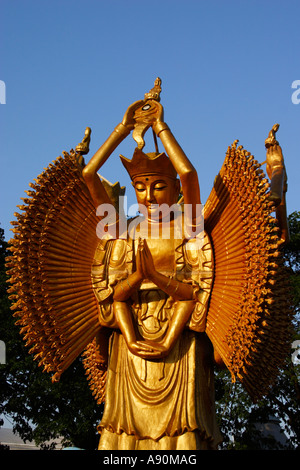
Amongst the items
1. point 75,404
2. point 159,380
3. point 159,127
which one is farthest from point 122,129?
point 75,404

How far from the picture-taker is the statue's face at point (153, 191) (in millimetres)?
7594

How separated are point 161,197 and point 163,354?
6.82 ft

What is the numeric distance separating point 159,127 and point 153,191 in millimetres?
851

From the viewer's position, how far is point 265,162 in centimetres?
749

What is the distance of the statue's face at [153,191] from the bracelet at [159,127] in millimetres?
608

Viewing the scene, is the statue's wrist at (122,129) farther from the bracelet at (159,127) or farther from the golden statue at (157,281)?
the bracelet at (159,127)

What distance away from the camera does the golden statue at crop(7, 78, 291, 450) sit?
664 centimetres

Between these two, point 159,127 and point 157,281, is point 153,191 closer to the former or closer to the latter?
point 159,127

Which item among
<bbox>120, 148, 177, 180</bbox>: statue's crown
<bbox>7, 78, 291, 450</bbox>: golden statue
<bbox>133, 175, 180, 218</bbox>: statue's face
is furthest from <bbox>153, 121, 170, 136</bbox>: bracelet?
<bbox>133, 175, 180, 218</bbox>: statue's face

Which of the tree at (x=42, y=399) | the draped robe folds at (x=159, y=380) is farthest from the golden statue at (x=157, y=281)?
the tree at (x=42, y=399)

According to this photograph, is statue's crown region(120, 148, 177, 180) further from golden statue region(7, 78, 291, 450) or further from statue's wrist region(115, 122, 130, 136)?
statue's wrist region(115, 122, 130, 136)

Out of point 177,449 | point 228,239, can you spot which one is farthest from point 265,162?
point 177,449

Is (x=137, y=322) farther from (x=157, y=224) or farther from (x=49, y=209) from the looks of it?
Answer: (x=49, y=209)

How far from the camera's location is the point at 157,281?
7.00 metres
